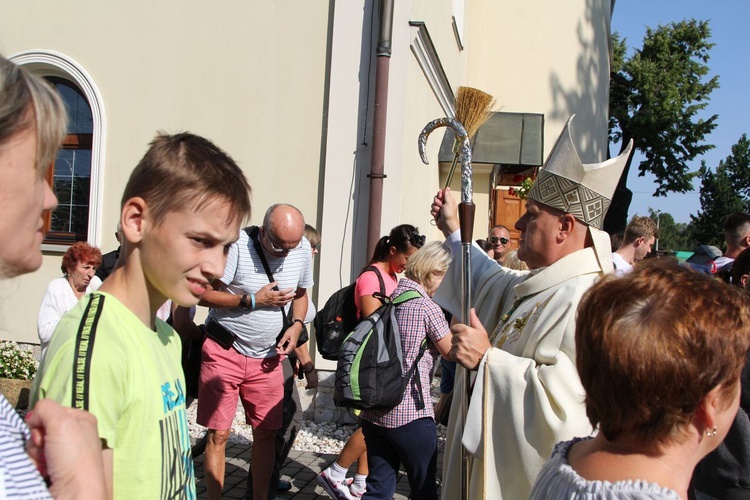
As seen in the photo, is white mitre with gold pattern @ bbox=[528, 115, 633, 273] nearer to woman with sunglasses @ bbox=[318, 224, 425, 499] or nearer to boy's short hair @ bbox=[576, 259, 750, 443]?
boy's short hair @ bbox=[576, 259, 750, 443]

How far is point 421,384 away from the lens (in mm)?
3930

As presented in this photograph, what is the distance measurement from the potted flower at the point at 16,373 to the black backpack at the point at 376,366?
4.19 m

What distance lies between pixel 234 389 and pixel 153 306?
9.35 ft

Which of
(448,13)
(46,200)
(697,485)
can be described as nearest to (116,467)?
(46,200)

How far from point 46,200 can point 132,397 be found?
527 millimetres

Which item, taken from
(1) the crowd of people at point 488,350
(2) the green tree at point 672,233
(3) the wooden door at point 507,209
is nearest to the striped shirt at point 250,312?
(1) the crowd of people at point 488,350

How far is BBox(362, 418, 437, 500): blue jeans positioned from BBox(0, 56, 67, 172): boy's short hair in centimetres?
303

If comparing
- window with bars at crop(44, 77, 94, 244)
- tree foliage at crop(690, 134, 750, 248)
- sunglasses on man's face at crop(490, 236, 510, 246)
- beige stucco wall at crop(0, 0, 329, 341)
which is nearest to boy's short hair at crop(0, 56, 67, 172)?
beige stucco wall at crop(0, 0, 329, 341)

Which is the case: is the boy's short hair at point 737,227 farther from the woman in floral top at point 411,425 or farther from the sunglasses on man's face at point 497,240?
the woman in floral top at point 411,425

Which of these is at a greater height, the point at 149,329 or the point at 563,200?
the point at 563,200

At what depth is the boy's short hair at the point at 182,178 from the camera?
5.27 feet

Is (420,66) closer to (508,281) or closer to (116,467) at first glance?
(508,281)

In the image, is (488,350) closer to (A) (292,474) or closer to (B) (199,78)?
(A) (292,474)

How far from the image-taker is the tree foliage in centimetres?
3862
